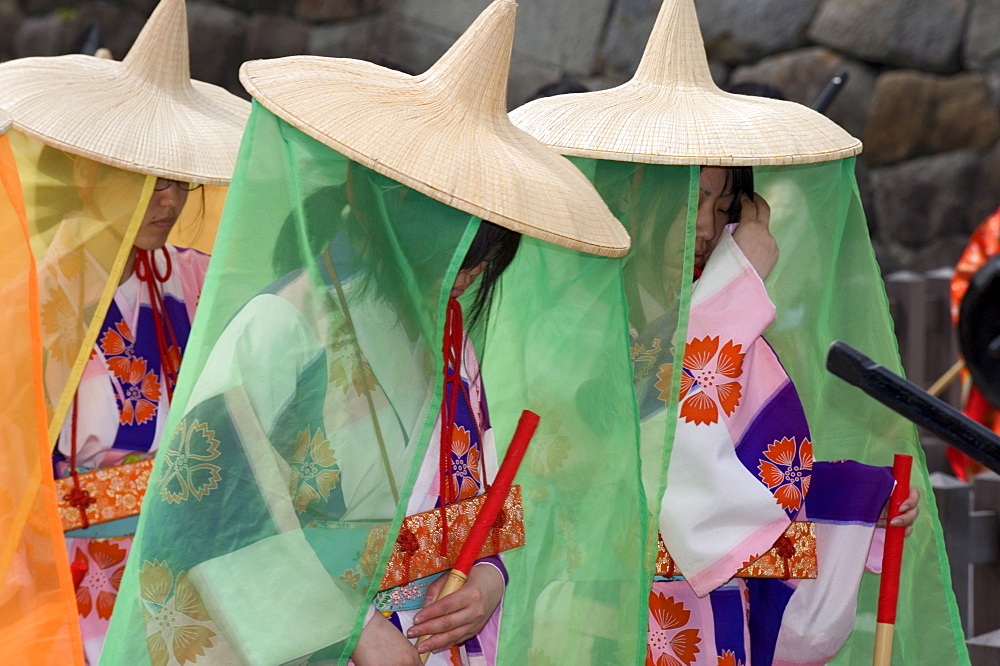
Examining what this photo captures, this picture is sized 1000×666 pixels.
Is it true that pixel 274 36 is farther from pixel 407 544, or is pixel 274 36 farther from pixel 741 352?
pixel 407 544

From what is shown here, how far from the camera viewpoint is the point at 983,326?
9.56 feet

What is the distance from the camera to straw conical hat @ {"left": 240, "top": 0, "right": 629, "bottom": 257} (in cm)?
131

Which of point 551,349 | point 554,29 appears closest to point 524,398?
point 551,349

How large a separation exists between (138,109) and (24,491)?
0.86 m

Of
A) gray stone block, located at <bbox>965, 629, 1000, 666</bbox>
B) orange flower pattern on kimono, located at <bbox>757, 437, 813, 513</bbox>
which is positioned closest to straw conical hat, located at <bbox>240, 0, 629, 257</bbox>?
orange flower pattern on kimono, located at <bbox>757, 437, 813, 513</bbox>

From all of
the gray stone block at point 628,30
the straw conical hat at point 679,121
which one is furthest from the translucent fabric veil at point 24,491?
the gray stone block at point 628,30

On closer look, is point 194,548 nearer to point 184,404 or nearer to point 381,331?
Answer: point 184,404

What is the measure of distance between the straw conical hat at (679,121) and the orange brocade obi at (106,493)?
110cm

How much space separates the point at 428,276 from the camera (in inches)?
55.6

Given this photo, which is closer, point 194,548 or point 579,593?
point 194,548

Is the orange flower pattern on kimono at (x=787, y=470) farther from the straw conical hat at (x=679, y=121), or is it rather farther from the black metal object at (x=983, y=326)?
the black metal object at (x=983, y=326)

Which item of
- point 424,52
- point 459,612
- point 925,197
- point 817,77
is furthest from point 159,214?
point 925,197

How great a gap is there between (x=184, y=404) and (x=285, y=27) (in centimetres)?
710

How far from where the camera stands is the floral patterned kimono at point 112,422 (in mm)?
2232
